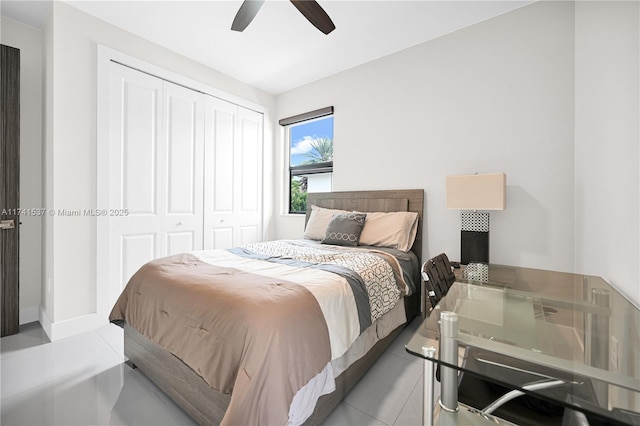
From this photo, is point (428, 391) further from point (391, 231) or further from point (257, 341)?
point (391, 231)

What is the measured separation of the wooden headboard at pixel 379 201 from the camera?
112 inches

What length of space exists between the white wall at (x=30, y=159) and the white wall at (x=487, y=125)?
3258 millimetres

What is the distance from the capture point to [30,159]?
2590 mm

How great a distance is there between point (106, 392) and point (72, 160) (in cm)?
196

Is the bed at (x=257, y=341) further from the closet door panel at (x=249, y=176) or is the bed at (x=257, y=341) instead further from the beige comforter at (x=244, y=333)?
the closet door panel at (x=249, y=176)

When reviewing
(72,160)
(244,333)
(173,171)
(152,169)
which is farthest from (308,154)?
(244,333)

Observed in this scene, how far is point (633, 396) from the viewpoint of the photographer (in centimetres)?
Answer: 70

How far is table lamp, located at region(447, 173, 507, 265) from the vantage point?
6.91ft

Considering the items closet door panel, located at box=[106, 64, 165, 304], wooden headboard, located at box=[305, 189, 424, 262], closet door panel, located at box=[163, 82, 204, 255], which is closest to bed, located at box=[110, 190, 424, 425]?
wooden headboard, located at box=[305, 189, 424, 262]

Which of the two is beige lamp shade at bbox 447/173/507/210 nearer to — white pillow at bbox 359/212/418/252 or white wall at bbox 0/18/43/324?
white pillow at bbox 359/212/418/252

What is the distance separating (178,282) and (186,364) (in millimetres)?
415

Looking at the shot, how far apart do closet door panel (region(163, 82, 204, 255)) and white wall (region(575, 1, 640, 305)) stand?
3588 mm

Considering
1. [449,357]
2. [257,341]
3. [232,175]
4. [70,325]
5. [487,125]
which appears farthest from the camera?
[232,175]

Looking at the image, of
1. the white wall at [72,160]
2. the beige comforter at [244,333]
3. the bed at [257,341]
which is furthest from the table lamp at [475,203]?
the white wall at [72,160]
